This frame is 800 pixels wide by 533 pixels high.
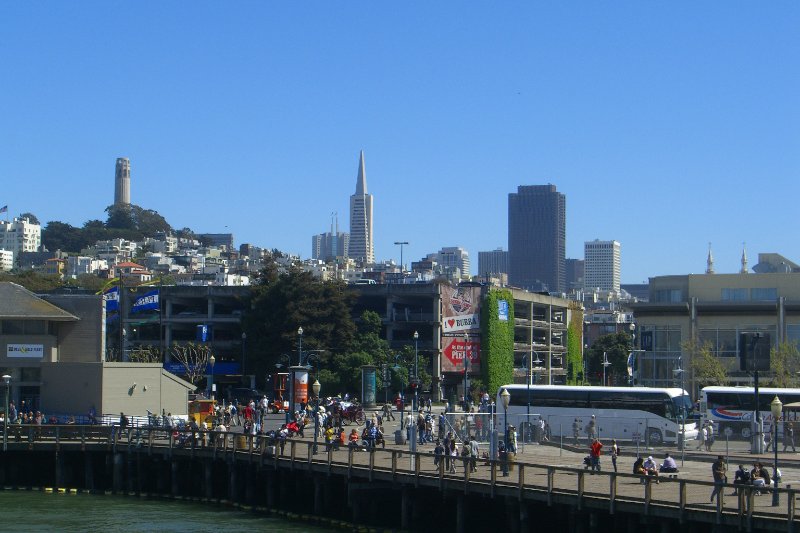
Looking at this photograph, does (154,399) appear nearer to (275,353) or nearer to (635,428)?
(635,428)

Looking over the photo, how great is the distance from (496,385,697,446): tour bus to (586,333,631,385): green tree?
8671 cm

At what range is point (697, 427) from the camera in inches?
2293

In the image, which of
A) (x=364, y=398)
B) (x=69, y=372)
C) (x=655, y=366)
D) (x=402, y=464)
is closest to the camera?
(x=402, y=464)

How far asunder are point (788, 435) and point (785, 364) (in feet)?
112

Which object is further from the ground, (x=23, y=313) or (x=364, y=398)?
(x=23, y=313)

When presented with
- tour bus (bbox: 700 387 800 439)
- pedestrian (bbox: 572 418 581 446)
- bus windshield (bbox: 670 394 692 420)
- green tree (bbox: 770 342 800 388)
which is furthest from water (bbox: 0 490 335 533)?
green tree (bbox: 770 342 800 388)

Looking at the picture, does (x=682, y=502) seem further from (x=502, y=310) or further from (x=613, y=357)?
(x=613, y=357)

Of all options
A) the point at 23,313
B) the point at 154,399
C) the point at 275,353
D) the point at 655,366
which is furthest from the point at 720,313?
the point at 23,313

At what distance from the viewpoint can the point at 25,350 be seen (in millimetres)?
67500

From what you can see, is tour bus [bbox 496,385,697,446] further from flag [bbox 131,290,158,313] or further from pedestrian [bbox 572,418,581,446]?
flag [bbox 131,290,158,313]

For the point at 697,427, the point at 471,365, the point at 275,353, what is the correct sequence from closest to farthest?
the point at 697,427
the point at 275,353
the point at 471,365

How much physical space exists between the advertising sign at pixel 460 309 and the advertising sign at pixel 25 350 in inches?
1836

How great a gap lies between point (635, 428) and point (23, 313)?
1373 inches

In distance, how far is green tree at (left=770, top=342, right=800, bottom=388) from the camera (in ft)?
249
